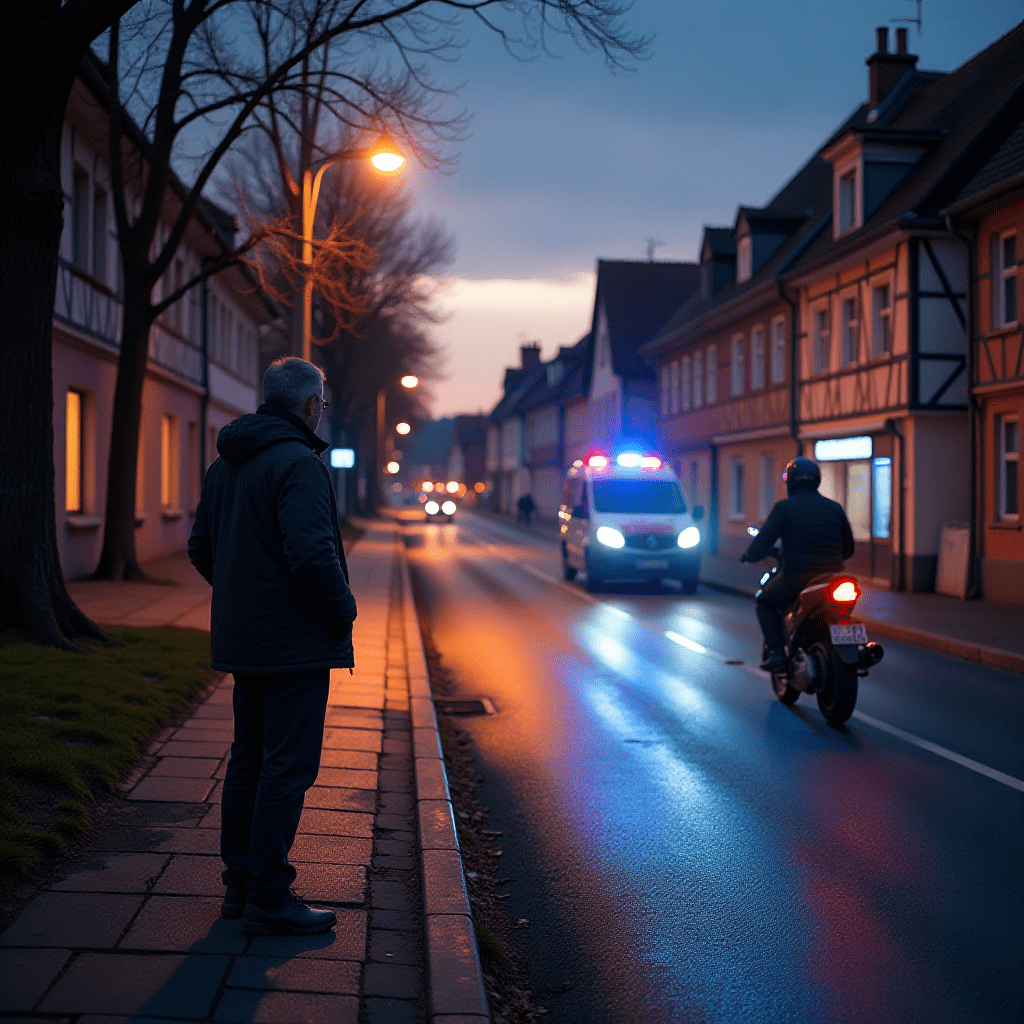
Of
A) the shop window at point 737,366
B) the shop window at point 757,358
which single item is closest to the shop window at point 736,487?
the shop window at point 737,366

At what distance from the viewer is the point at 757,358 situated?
31.4 metres

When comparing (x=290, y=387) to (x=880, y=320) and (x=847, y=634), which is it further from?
(x=880, y=320)

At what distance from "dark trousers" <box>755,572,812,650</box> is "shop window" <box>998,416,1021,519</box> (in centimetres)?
1089

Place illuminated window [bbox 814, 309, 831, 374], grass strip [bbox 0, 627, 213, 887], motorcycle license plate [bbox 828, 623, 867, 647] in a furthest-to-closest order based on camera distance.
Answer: illuminated window [bbox 814, 309, 831, 374], motorcycle license plate [bbox 828, 623, 867, 647], grass strip [bbox 0, 627, 213, 887]

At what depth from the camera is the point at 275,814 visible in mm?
4070

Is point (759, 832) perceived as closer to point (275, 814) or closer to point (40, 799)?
point (275, 814)

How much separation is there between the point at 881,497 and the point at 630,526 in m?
5.37

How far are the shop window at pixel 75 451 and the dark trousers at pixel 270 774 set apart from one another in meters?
14.6

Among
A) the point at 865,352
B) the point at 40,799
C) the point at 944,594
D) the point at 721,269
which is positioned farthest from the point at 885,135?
the point at 40,799

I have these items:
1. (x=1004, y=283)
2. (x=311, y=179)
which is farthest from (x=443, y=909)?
(x=1004, y=283)

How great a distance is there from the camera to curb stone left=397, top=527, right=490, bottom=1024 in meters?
3.58

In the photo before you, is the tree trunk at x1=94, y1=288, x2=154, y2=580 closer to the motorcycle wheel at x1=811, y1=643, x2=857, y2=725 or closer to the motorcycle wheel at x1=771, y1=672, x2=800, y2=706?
the motorcycle wheel at x1=771, y1=672, x2=800, y2=706

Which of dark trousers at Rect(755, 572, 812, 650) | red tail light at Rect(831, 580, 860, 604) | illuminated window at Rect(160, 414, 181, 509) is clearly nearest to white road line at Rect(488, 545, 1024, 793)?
dark trousers at Rect(755, 572, 812, 650)

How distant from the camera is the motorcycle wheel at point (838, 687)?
865 cm
